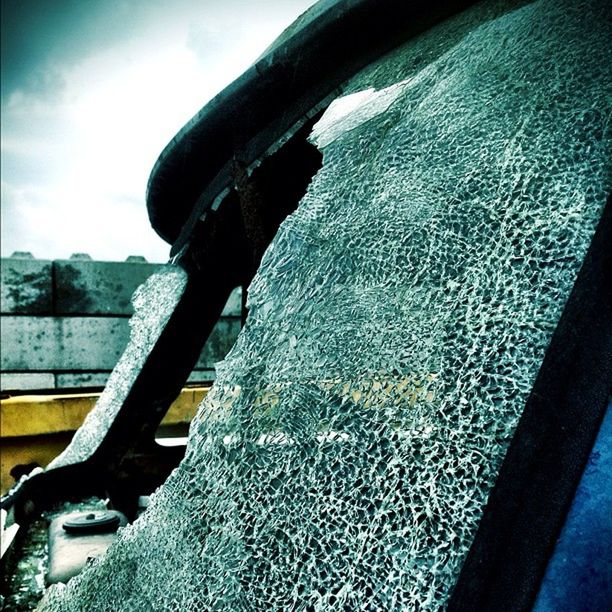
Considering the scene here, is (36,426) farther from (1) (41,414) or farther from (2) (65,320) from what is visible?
(2) (65,320)

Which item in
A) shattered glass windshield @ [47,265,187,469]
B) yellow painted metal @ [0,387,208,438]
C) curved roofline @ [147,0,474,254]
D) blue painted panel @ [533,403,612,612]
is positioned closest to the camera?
blue painted panel @ [533,403,612,612]

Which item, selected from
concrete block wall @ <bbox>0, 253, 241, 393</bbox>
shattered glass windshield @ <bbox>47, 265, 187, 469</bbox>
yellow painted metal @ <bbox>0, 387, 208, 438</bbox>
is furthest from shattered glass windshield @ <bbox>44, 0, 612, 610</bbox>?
concrete block wall @ <bbox>0, 253, 241, 393</bbox>

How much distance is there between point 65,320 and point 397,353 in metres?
5.06

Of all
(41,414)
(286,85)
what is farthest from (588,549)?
(41,414)

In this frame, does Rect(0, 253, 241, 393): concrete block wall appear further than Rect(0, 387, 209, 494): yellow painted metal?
Yes

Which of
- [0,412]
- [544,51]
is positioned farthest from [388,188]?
[0,412]

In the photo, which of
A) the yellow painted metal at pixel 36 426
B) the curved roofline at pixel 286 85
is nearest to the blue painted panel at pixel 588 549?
the curved roofline at pixel 286 85

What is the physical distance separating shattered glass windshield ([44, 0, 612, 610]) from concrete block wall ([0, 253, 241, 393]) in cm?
450

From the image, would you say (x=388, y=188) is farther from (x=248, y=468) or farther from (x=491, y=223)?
(x=248, y=468)

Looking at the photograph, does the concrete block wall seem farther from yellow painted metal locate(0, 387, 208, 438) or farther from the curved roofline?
the curved roofline

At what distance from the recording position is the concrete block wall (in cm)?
505

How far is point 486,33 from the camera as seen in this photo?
1.07 m

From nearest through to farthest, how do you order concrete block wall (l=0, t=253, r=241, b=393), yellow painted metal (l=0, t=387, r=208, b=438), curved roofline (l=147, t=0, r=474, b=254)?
curved roofline (l=147, t=0, r=474, b=254)
yellow painted metal (l=0, t=387, r=208, b=438)
concrete block wall (l=0, t=253, r=241, b=393)

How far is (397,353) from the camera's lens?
785mm
